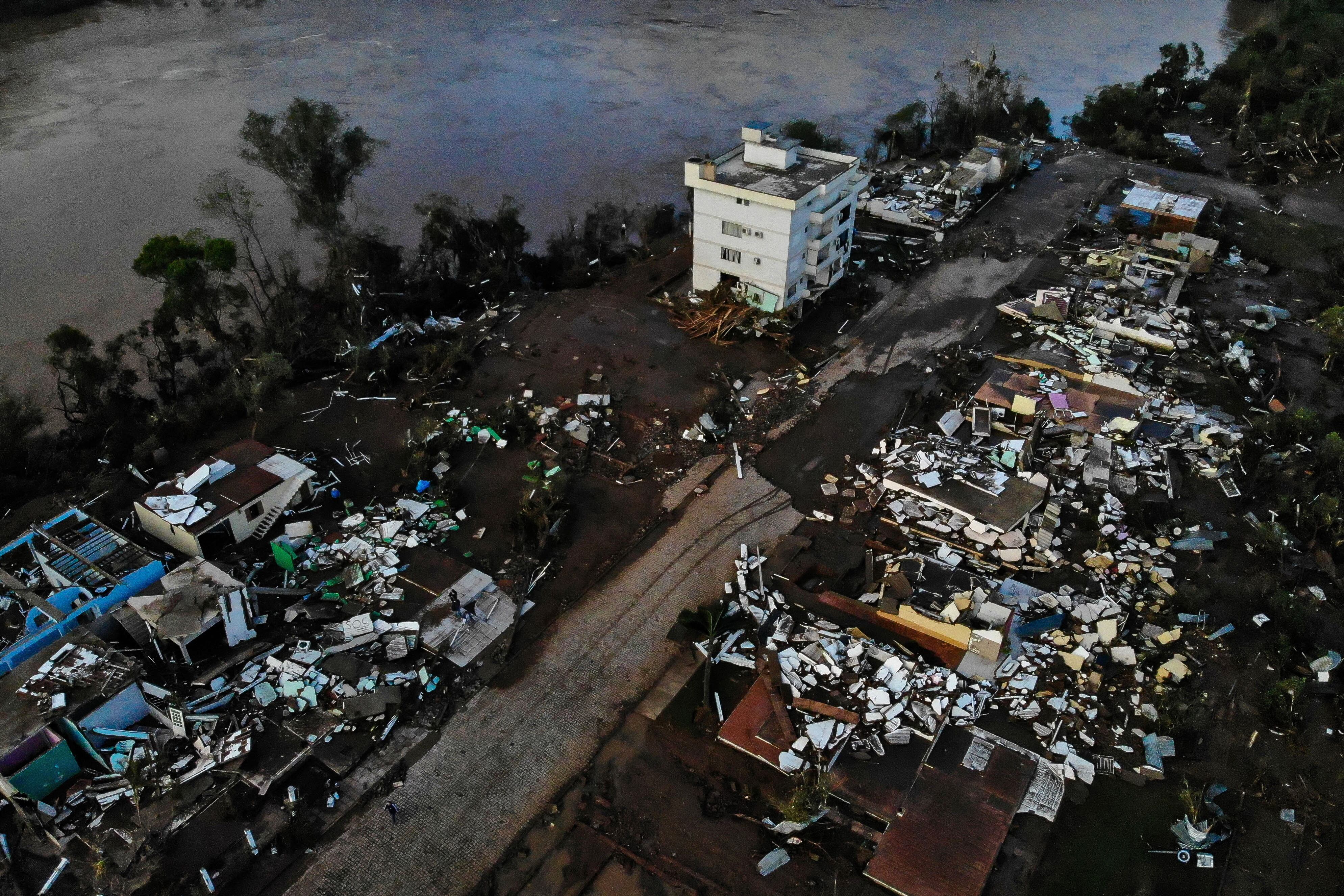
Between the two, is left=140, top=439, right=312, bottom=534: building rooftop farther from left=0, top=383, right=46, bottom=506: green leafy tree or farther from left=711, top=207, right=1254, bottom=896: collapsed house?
left=711, top=207, right=1254, bottom=896: collapsed house

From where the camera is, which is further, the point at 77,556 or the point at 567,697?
the point at 77,556

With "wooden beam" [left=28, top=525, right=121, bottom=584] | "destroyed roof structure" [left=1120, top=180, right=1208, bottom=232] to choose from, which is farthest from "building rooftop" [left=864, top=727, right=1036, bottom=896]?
"destroyed roof structure" [left=1120, top=180, right=1208, bottom=232]

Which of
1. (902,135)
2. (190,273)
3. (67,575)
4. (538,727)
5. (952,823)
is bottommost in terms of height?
(538,727)

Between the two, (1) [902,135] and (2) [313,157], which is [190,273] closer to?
(2) [313,157]

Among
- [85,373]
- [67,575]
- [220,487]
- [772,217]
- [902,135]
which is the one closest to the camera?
[67,575]

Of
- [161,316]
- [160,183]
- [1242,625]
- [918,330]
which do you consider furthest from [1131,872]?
[160,183]

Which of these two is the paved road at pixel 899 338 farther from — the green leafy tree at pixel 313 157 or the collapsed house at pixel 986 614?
the green leafy tree at pixel 313 157

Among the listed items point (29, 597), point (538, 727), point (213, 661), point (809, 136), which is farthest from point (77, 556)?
point (809, 136)
